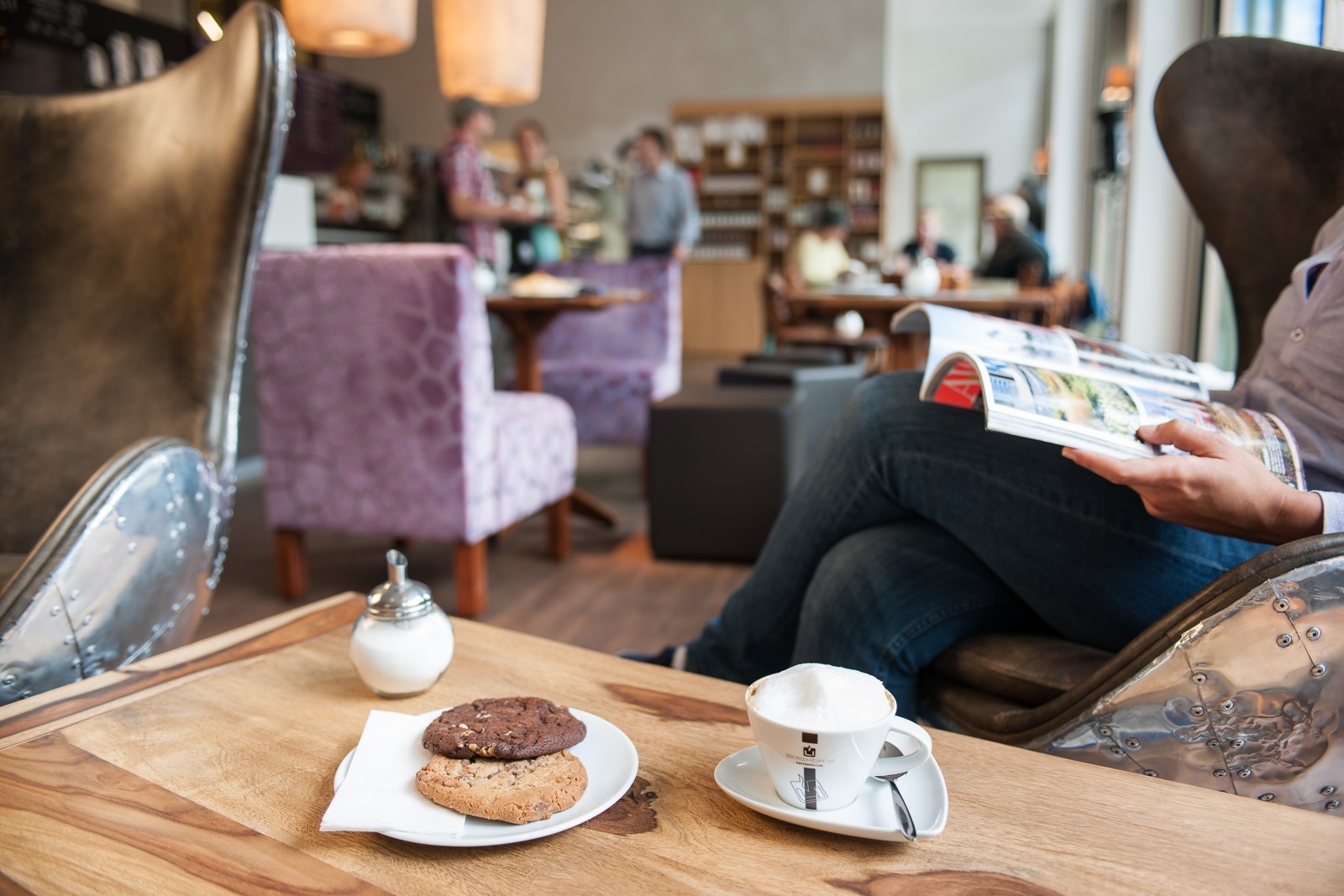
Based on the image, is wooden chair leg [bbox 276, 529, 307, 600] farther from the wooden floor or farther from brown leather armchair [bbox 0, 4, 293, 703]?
brown leather armchair [bbox 0, 4, 293, 703]

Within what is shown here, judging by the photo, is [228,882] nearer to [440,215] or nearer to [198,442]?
[198,442]

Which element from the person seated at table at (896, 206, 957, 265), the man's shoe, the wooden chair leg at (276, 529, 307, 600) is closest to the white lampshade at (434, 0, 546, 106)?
the wooden chair leg at (276, 529, 307, 600)

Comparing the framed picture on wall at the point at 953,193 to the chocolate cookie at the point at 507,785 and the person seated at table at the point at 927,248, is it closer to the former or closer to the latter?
the person seated at table at the point at 927,248

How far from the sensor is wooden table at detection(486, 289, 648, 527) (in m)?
2.74

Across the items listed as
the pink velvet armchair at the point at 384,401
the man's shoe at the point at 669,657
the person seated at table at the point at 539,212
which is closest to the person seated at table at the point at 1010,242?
the person seated at table at the point at 539,212

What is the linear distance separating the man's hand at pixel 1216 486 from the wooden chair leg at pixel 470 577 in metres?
1.65

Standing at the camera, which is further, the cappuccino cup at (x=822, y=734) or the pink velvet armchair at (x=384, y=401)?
the pink velvet armchair at (x=384, y=401)

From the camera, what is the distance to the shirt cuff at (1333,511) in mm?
749

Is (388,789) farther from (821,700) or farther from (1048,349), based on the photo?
(1048,349)

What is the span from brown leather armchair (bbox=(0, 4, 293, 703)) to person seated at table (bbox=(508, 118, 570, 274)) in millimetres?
2897

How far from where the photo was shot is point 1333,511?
2.47 feet

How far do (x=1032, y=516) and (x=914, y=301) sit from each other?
86.9 inches

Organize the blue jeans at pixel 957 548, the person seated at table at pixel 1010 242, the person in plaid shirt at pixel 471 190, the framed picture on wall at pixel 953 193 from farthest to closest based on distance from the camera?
1. the framed picture on wall at pixel 953 193
2. the person seated at table at pixel 1010 242
3. the person in plaid shirt at pixel 471 190
4. the blue jeans at pixel 957 548

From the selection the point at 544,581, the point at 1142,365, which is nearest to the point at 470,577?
the point at 544,581
